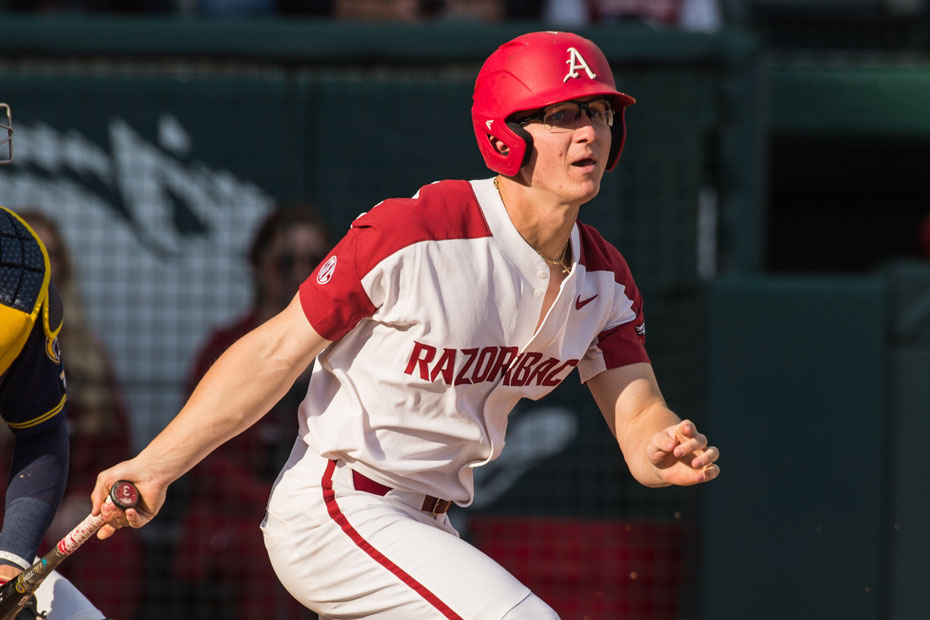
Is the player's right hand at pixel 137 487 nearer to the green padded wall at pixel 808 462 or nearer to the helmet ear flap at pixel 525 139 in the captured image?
the helmet ear flap at pixel 525 139

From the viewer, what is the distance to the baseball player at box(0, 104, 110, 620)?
2.78 metres

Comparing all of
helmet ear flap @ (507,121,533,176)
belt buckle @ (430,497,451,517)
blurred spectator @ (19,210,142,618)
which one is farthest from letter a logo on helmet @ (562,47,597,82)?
blurred spectator @ (19,210,142,618)

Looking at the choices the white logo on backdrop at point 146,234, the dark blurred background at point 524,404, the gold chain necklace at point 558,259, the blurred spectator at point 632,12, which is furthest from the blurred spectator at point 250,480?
the gold chain necklace at point 558,259

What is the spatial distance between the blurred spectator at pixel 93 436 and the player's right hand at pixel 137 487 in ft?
8.30

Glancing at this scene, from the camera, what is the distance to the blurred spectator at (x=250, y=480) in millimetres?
5117

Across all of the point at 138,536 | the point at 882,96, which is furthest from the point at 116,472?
the point at 882,96

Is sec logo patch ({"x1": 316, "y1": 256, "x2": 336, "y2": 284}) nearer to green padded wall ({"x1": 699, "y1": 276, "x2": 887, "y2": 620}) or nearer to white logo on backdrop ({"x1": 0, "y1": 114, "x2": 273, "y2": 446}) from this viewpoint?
white logo on backdrop ({"x1": 0, "y1": 114, "x2": 273, "y2": 446})

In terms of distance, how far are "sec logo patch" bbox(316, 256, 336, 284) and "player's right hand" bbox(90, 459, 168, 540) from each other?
55 cm

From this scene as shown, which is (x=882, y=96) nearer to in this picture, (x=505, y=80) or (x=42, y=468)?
(x=505, y=80)

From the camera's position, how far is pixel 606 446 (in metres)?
5.25

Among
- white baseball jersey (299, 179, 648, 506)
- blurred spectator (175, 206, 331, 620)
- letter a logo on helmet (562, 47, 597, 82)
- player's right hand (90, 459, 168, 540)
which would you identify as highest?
letter a logo on helmet (562, 47, 597, 82)

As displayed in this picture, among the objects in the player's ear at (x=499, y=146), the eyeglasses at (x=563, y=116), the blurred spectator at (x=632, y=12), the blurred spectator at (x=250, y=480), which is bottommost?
the blurred spectator at (x=250, y=480)

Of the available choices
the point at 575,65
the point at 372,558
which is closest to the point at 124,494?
the point at 372,558

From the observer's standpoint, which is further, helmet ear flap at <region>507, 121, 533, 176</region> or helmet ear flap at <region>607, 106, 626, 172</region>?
helmet ear flap at <region>607, 106, 626, 172</region>
